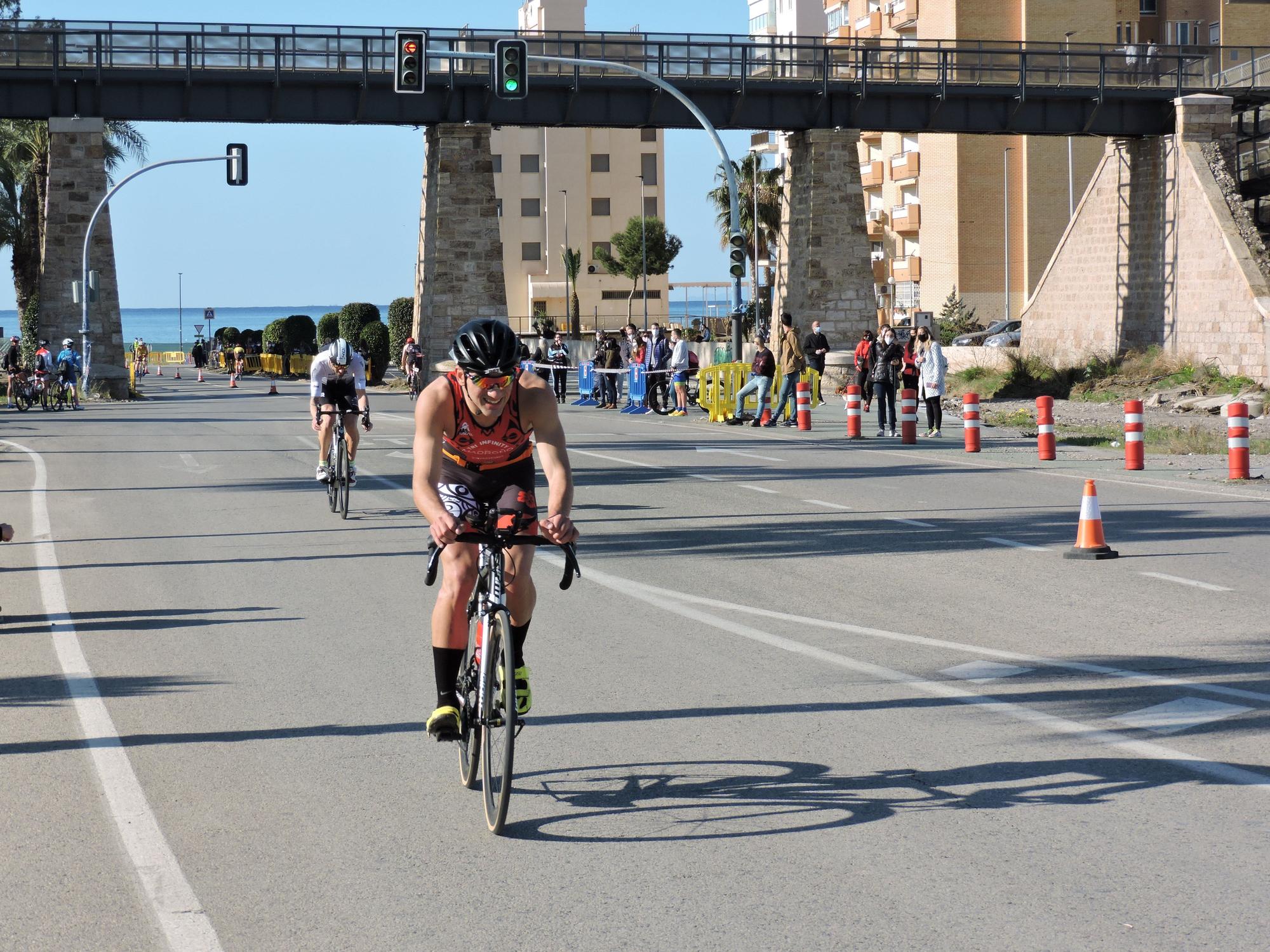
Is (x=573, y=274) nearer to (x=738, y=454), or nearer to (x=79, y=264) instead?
(x=79, y=264)

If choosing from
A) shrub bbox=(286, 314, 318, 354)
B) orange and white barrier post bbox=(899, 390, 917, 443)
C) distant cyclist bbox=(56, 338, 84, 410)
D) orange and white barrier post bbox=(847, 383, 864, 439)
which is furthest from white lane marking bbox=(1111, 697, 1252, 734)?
shrub bbox=(286, 314, 318, 354)

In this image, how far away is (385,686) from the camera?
7.98 meters

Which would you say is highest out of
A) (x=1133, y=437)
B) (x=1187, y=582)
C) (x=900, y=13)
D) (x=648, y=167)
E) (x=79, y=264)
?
(x=900, y=13)

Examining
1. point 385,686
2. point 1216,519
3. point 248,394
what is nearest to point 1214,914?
point 385,686

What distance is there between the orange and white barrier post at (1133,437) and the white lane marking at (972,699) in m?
10.0

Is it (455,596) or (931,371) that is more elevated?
(931,371)

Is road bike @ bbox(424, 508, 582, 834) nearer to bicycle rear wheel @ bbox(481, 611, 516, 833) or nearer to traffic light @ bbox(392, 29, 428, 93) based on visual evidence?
bicycle rear wheel @ bbox(481, 611, 516, 833)

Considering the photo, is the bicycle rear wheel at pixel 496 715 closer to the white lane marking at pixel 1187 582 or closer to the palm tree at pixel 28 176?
the white lane marking at pixel 1187 582

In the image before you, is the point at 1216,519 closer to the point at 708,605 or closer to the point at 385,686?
the point at 708,605

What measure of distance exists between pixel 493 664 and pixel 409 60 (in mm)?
27913

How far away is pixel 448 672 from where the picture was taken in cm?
595

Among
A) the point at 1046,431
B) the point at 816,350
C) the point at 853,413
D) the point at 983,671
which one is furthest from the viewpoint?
the point at 816,350

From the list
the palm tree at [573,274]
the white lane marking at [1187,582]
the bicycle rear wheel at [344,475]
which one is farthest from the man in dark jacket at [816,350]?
the palm tree at [573,274]

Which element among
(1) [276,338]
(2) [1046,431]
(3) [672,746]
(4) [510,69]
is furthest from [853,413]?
(1) [276,338]
